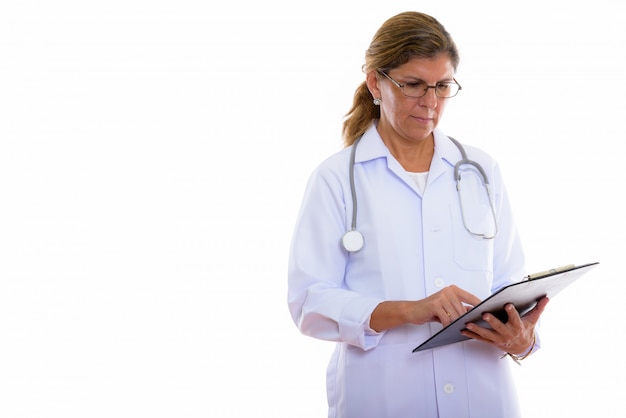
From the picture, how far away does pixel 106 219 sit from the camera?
2918 millimetres

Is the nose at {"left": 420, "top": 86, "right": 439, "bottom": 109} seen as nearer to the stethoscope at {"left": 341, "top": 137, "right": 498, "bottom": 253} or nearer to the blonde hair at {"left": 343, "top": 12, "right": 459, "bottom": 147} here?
the blonde hair at {"left": 343, "top": 12, "right": 459, "bottom": 147}

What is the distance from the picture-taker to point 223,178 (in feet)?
9.57

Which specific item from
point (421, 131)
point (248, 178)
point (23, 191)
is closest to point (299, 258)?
point (421, 131)

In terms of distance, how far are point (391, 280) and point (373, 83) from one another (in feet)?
1.57

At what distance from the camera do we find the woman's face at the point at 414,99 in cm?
161

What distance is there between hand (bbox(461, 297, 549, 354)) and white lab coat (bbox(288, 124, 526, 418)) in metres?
0.12

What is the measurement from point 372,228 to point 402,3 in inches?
62.9

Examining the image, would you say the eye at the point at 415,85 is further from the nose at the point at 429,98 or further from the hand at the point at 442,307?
the hand at the point at 442,307

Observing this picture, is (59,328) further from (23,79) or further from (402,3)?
(402,3)

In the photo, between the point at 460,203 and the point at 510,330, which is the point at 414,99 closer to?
the point at 460,203

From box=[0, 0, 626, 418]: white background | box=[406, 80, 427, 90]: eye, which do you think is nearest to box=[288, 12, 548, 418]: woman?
box=[406, 80, 427, 90]: eye

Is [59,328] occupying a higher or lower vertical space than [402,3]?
lower

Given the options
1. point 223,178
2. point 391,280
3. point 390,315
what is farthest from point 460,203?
point 223,178

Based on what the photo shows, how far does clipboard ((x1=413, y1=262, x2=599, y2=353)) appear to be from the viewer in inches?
51.1
